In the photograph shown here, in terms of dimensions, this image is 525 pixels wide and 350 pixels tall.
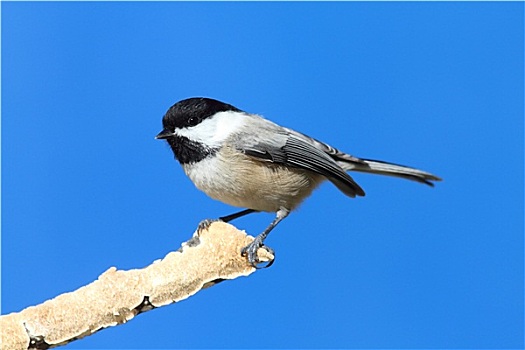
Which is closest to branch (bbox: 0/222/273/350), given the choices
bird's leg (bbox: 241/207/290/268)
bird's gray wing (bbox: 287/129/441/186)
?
bird's leg (bbox: 241/207/290/268)

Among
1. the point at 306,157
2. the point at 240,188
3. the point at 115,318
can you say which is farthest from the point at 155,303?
the point at 306,157

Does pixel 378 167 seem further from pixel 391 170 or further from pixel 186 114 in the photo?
pixel 186 114

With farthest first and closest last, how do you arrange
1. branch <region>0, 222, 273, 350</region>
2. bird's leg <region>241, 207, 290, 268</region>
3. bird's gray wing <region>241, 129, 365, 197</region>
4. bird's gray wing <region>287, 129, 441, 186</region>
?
bird's gray wing <region>287, 129, 441, 186</region>, bird's gray wing <region>241, 129, 365, 197</region>, bird's leg <region>241, 207, 290, 268</region>, branch <region>0, 222, 273, 350</region>

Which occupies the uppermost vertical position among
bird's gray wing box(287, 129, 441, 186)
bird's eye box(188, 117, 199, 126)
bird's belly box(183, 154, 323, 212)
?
bird's gray wing box(287, 129, 441, 186)

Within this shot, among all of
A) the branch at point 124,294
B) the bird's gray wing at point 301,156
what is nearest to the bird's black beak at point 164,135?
the bird's gray wing at point 301,156

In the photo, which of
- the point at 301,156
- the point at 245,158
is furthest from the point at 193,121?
the point at 301,156

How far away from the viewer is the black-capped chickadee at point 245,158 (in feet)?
5.16

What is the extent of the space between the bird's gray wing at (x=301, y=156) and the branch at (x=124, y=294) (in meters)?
0.55

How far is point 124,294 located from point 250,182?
66 cm

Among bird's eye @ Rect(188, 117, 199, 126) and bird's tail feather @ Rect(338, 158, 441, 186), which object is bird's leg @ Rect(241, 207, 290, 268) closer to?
bird's eye @ Rect(188, 117, 199, 126)

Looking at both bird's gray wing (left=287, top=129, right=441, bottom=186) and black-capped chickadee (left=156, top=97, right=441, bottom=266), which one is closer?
black-capped chickadee (left=156, top=97, right=441, bottom=266)

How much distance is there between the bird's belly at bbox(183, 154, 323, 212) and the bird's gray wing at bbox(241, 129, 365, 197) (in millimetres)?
20

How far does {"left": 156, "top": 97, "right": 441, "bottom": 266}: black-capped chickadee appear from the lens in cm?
157

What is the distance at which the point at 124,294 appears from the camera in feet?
3.30
